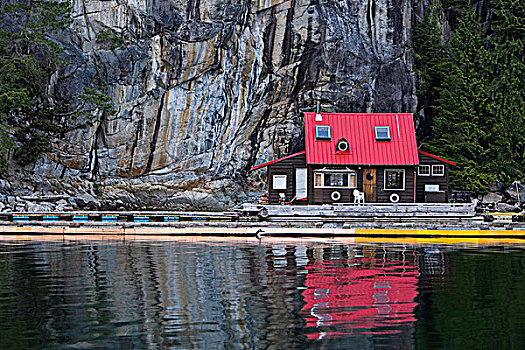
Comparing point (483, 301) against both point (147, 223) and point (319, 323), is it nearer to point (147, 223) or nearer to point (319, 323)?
point (319, 323)

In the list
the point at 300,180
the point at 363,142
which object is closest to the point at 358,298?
the point at 300,180

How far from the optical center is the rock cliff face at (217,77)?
6406 cm

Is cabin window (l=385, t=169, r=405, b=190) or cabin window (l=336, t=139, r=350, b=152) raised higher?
cabin window (l=336, t=139, r=350, b=152)

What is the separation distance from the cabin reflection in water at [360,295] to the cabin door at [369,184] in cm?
1494

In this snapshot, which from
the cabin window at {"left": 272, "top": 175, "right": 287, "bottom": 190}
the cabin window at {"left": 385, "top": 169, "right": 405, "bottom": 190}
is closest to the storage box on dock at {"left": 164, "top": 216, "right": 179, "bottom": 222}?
the cabin window at {"left": 272, "top": 175, "right": 287, "bottom": 190}

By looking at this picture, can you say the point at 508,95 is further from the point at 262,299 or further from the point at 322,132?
the point at 262,299

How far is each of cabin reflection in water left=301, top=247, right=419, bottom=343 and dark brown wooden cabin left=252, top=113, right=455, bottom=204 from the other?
1502cm

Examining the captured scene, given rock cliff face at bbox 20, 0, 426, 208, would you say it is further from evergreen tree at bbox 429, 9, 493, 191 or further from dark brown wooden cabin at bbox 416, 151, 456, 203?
dark brown wooden cabin at bbox 416, 151, 456, 203

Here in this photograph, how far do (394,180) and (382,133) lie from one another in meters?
3.43

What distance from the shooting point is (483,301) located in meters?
15.5

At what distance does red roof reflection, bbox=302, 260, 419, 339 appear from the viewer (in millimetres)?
13008

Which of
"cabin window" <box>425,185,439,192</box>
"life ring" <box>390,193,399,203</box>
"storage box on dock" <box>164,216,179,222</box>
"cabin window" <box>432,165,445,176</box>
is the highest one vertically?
"cabin window" <box>432,165,445,176</box>

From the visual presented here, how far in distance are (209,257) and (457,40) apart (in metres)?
45.9

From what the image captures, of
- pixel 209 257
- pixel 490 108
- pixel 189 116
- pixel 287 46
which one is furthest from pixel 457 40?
pixel 209 257
